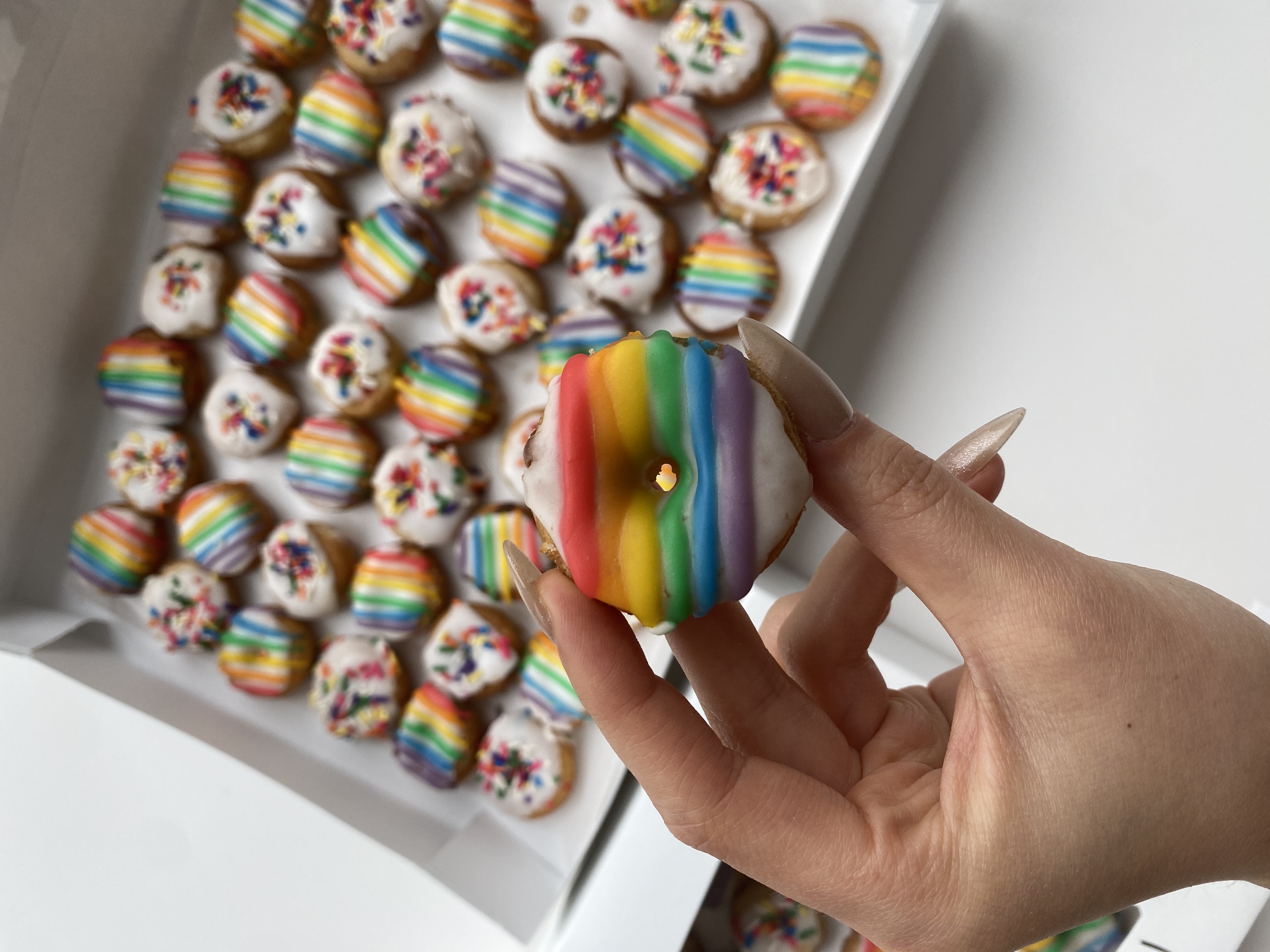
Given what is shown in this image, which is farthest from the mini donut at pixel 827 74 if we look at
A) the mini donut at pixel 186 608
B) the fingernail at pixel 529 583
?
the mini donut at pixel 186 608

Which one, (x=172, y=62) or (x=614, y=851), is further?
(x=172, y=62)

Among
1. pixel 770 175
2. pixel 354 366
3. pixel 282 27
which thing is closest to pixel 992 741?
pixel 770 175

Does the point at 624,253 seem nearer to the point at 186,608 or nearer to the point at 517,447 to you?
the point at 517,447

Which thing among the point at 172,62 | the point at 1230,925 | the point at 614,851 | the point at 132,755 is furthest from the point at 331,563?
the point at 1230,925

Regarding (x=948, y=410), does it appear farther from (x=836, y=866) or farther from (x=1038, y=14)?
(x=836, y=866)

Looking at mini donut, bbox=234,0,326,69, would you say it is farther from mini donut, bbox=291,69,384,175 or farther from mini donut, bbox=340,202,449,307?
mini donut, bbox=340,202,449,307

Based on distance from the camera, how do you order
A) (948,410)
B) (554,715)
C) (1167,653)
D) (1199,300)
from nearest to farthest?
(1167,653), (1199,300), (948,410), (554,715)
